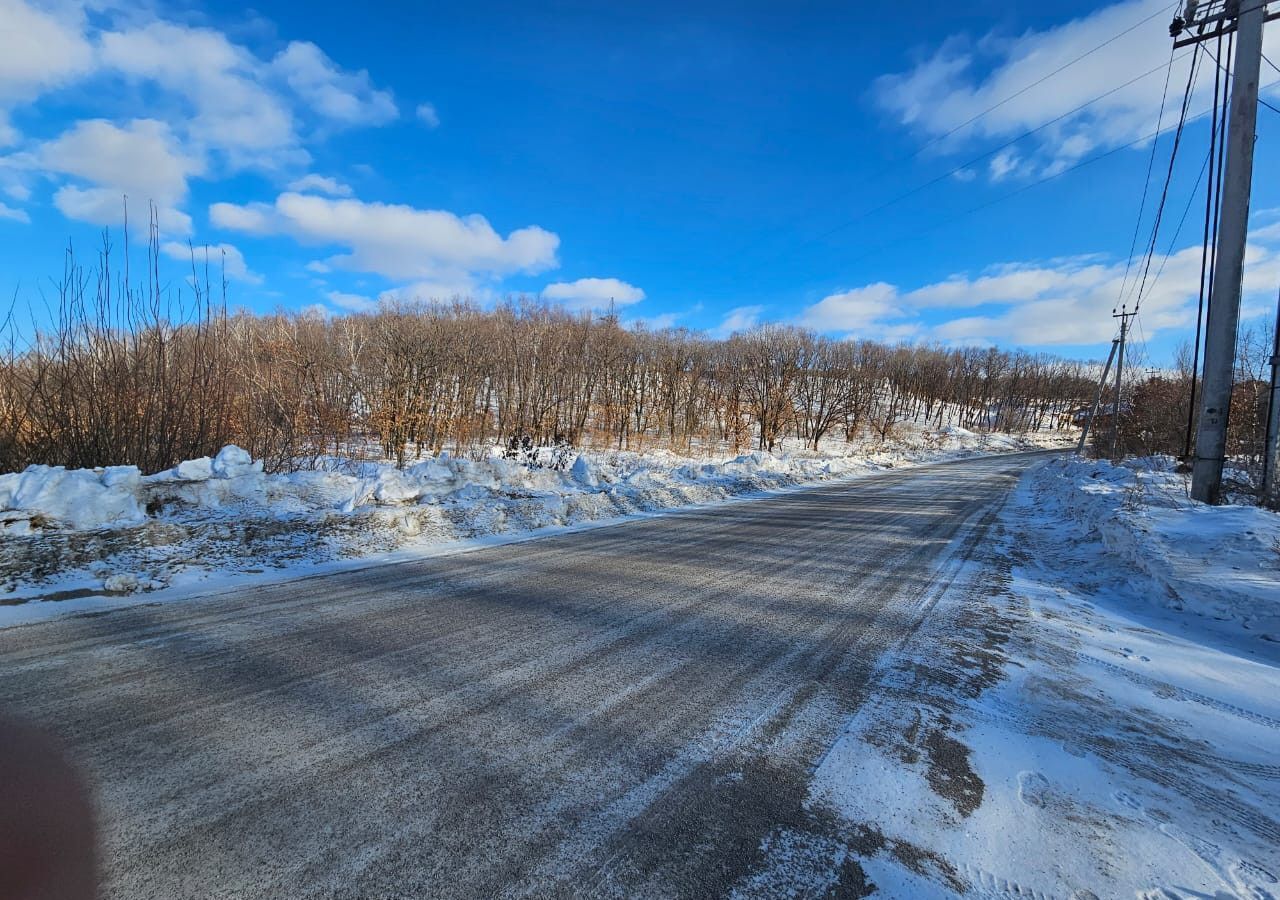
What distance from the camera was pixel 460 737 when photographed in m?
2.50

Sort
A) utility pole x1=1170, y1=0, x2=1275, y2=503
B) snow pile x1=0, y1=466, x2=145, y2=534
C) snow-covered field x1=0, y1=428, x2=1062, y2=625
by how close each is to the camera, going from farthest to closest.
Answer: utility pole x1=1170, y1=0, x2=1275, y2=503
snow pile x1=0, y1=466, x2=145, y2=534
snow-covered field x1=0, y1=428, x2=1062, y2=625

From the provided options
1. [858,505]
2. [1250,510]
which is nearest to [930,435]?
[858,505]

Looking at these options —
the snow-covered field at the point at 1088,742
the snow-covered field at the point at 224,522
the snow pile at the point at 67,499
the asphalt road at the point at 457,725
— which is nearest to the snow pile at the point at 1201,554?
the snow-covered field at the point at 1088,742

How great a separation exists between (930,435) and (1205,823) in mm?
55300

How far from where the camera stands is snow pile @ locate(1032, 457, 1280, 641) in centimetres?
452

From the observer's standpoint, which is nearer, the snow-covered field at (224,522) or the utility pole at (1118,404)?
the snow-covered field at (224,522)

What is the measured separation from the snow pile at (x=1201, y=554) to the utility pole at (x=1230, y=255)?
2.89ft

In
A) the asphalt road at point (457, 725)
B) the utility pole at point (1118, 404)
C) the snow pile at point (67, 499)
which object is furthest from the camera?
the utility pole at point (1118, 404)

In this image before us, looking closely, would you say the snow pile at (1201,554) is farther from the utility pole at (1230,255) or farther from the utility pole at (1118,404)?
the utility pole at (1118,404)

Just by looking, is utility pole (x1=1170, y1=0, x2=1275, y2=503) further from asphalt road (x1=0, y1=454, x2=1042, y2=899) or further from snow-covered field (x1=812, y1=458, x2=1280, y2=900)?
asphalt road (x1=0, y1=454, x2=1042, y2=899)

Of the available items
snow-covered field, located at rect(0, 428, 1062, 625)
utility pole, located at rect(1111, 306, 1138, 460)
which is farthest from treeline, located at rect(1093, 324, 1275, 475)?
snow-covered field, located at rect(0, 428, 1062, 625)

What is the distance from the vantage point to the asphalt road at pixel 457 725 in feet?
5.82

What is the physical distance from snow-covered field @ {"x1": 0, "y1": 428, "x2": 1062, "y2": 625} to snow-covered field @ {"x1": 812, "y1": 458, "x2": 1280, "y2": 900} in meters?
5.40

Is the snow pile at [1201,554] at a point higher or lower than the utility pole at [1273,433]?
lower
